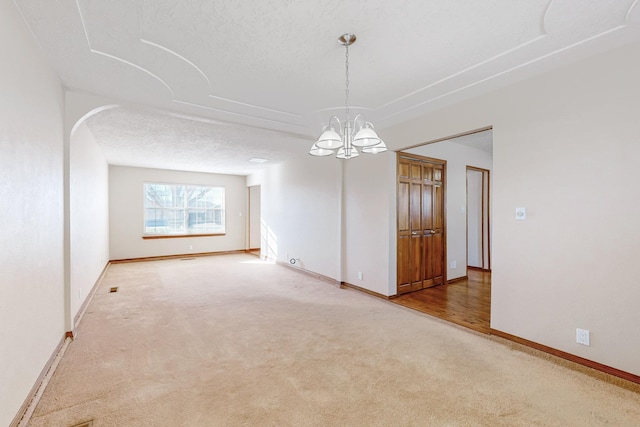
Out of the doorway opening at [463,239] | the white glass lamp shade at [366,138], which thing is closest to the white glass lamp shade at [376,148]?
the white glass lamp shade at [366,138]

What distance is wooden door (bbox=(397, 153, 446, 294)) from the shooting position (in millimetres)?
4355

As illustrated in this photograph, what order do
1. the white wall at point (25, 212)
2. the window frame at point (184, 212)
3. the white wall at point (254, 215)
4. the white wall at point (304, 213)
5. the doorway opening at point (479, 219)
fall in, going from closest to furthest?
the white wall at point (25, 212), the white wall at point (304, 213), the doorway opening at point (479, 219), the window frame at point (184, 212), the white wall at point (254, 215)

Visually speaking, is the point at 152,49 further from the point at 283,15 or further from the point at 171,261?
the point at 171,261

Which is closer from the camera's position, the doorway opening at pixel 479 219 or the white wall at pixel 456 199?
the white wall at pixel 456 199

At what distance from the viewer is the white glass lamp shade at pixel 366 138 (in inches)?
86.9

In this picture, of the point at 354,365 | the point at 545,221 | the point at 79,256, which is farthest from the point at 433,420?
the point at 79,256

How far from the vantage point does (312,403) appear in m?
1.91

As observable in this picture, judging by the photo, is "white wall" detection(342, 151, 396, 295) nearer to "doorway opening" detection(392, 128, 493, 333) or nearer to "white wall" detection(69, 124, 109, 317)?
"doorway opening" detection(392, 128, 493, 333)

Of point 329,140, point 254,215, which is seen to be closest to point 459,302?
point 329,140

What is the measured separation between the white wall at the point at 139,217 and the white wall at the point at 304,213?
175 centimetres

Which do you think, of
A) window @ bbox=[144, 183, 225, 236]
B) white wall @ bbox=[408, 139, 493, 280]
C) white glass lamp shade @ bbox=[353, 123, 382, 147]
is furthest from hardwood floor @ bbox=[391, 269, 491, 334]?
window @ bbox=[144, 183, 225, 236]

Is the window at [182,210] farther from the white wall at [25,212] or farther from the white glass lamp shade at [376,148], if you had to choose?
the white glass lamp shade at [376,148]

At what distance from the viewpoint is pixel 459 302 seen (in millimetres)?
3994

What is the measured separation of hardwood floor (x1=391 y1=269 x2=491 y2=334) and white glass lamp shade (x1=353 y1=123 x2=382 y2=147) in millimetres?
2409
